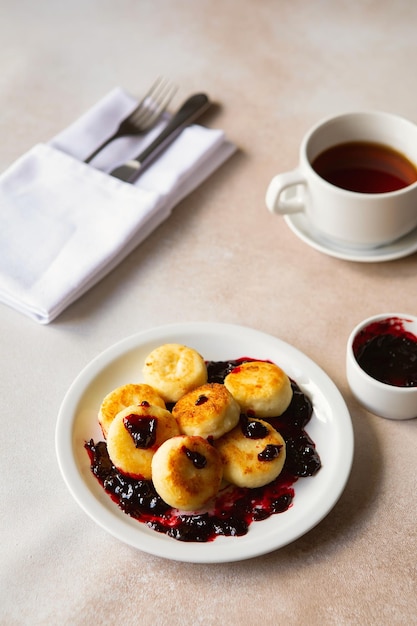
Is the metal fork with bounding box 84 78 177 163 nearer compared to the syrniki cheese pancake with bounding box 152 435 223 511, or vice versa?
the syrniki cheese pancake with bounding box 152 435 223 511

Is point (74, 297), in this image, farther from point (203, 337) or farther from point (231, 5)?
point (231, 5)

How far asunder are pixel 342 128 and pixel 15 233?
68 centimetres

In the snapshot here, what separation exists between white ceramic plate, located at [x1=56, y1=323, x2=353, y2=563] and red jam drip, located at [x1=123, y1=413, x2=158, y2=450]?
0.10 metres

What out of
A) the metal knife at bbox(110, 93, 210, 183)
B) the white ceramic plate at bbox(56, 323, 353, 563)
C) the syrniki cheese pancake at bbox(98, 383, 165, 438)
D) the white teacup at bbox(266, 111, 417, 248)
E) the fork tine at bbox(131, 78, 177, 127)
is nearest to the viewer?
the white ceramic plate at bbox(56, 323, 353, 563)

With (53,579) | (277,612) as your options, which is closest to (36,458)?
(53,579)

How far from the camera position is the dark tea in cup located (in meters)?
1.45

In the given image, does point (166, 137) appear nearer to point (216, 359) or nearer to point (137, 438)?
point (216, 359)

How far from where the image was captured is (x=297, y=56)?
195 centimetres

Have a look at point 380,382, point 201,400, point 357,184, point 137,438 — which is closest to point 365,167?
point 357,184

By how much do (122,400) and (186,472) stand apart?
6.9 inches

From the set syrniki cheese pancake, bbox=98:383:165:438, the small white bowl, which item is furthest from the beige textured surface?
syrniki cheese pancake, bbox=98:383:165:438

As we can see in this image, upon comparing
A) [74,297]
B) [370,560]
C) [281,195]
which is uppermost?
[74,297]

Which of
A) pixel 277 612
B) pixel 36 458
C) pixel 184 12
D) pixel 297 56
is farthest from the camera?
pixel 184 12

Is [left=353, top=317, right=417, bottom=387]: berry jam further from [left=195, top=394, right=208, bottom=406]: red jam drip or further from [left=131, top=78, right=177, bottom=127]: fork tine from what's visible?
[left=131, top=78, right=177, bottom=127]: fork tine
